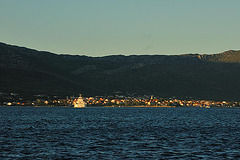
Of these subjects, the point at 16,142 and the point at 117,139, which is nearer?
the point at 16,142

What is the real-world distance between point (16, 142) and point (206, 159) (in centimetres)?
3567

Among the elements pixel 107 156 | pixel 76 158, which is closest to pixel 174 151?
pixel 107 156

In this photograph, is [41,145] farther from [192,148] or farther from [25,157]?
[192,148]

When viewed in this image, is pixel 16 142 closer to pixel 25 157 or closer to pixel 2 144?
pixel 2 144

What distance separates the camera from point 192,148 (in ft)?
230

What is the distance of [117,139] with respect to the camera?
8438cm

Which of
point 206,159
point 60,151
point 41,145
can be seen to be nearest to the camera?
point 206,159

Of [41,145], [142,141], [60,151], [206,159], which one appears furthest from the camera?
[142,141]

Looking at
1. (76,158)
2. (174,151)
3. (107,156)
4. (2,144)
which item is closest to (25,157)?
(76,158)

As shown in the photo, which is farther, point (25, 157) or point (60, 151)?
point (60, 151)

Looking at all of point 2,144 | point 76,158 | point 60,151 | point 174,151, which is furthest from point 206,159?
point 2,144

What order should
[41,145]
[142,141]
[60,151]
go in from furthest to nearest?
[142,141], [41,145], [60,151]

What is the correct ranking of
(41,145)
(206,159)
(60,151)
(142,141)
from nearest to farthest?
(206,159), (60,151), (41,145), (142,141)

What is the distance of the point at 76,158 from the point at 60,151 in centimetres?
757
